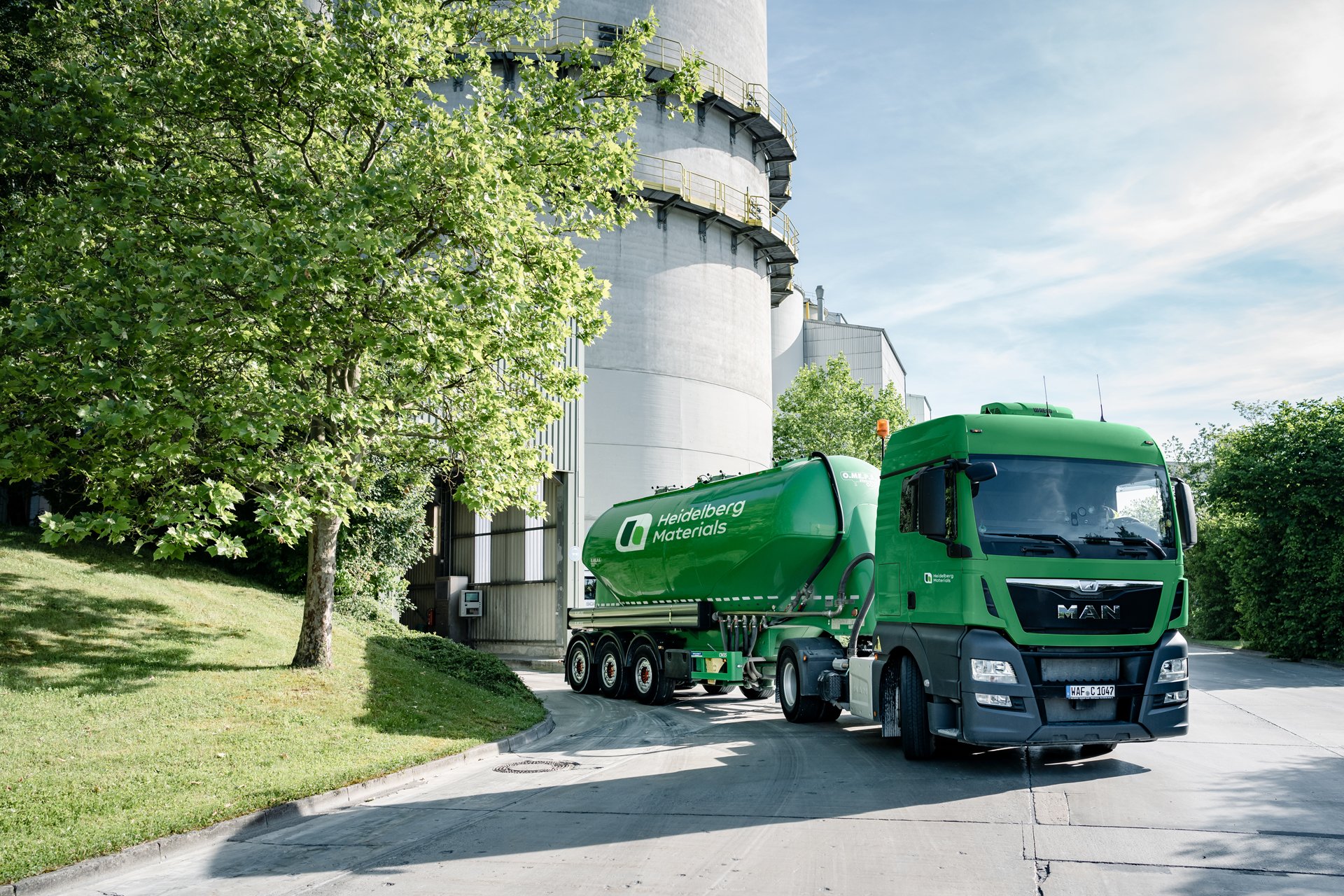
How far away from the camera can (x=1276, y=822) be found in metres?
7.45

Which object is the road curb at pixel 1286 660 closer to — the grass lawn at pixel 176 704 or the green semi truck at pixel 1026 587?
the green semi truck at pixel 1026 587

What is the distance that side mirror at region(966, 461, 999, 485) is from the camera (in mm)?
9516

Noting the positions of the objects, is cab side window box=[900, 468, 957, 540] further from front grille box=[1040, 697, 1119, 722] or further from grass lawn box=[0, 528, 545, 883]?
grass lawn box=[0, 528, 545, 883]

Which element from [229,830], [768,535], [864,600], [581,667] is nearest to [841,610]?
[864,600]

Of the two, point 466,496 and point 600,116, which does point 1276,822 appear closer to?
point 466,496

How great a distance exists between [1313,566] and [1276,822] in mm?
20596

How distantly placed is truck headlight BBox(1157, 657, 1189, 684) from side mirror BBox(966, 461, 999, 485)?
2527 mm

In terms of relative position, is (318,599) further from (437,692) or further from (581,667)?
(581,667)

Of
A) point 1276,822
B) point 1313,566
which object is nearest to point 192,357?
point 1276,822

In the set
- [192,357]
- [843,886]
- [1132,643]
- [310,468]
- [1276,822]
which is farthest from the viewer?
[192,357]

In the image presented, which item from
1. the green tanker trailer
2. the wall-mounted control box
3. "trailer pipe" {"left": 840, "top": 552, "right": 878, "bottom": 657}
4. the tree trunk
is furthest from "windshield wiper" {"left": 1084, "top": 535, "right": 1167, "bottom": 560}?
the wall-mounted control box

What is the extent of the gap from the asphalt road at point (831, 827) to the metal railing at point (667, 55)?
1034 inches

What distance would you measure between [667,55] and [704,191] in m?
5.02

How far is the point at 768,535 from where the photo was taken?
49.1ft
